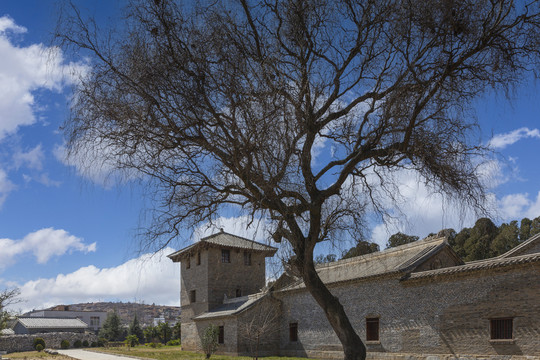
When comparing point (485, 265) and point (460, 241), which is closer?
point (485, 265)

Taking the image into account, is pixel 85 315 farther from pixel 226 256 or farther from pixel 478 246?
pixel 478 246

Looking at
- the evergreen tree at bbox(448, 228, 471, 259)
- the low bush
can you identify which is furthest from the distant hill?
the evergreen tree at bbox(448, 228, 471, 259)

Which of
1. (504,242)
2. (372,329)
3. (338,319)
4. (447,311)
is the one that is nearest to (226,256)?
(372,329)

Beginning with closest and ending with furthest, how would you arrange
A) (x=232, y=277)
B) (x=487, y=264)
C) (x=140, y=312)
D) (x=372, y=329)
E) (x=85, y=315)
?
1. (x=487, y=264)
2. (x=372, y=329)
3. (x=232, y=277)
4. (x=85, y=315)
5. (x=140, y=312)

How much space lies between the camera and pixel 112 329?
2131 inches

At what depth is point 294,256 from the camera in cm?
835

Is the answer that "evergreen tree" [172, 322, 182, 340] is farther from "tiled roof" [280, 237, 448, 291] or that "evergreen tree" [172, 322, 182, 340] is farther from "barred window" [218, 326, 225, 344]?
"tiled roof" [280, 237, 448, 291]

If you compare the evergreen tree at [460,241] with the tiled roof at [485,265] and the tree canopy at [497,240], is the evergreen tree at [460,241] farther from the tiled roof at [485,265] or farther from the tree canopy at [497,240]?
the tiled roof at [485,265]

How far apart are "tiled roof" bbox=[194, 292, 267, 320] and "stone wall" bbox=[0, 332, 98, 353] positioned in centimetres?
2002

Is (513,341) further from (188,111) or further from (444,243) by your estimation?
(188,111)

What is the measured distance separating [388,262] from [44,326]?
46344mm

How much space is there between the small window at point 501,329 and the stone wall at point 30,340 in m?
37.1

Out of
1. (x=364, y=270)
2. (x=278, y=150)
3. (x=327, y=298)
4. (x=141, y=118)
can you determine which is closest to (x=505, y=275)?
(x=364, y=270)

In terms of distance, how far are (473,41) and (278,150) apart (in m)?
3.32
